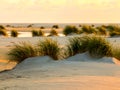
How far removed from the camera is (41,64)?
484 inches

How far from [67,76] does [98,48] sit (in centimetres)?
410

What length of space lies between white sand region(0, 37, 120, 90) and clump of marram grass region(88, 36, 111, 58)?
0.86ft

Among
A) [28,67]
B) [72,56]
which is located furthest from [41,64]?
[72,56]

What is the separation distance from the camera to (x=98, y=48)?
43.3 ft

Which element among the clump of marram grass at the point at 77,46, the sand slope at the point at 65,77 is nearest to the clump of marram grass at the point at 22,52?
the sand slope at the point at 65,77

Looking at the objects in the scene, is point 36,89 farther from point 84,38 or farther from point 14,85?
point 84,38

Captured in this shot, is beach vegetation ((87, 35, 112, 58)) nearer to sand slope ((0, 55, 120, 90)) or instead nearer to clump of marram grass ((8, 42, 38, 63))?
sand slope ((0, 55, 120, 90))

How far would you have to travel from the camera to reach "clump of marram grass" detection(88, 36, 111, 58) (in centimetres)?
1313

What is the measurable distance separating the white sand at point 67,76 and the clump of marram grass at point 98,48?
262 millimetres

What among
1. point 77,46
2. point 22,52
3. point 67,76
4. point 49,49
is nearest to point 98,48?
point 77,46

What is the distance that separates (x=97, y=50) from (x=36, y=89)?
18.9 feet

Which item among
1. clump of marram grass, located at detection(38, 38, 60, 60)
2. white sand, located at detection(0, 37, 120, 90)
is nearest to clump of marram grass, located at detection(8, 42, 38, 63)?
clump of marram grass, located at detection(38, 38, 60, 60)

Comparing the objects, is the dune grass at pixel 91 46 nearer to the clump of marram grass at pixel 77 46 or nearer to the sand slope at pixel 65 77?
the clump of marram grass at pixel 77 46

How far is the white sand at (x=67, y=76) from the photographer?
783 cm
